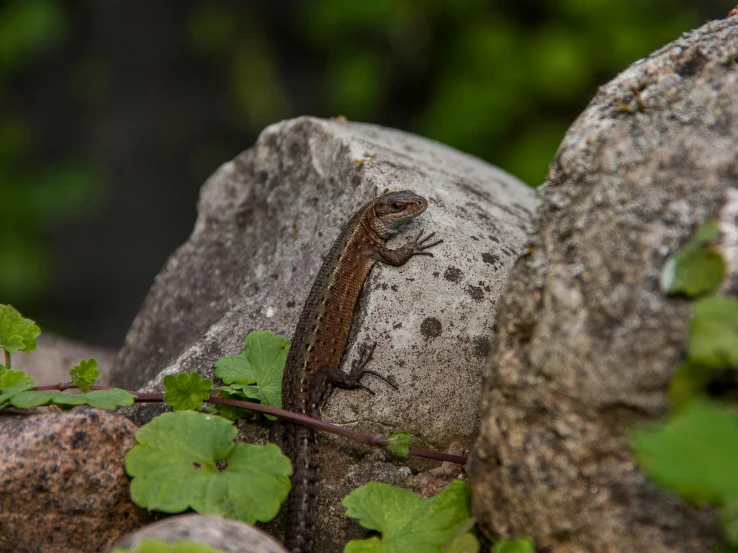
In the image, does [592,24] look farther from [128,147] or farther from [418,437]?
[128,147]

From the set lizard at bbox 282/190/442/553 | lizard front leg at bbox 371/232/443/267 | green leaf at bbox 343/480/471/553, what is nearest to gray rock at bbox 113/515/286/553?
green leaf at bbox 343/480/471/553

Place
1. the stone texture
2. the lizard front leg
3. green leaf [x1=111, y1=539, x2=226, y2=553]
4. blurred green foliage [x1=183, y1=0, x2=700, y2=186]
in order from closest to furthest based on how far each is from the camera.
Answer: green leaf [x1=111, y1=539, x2=226, y2=553] < the lizard front leg < the stone texture < blurred green foliage [x1=183, y1=0, x2=700, y2=186]

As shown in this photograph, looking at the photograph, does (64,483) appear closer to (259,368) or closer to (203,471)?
(203,471)

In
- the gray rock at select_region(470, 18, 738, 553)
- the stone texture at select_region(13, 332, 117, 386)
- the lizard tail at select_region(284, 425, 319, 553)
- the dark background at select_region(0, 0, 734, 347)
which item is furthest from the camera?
the dark background at select_region(0, 0, 734, 347)

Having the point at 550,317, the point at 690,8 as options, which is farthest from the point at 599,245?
the point at 690,8

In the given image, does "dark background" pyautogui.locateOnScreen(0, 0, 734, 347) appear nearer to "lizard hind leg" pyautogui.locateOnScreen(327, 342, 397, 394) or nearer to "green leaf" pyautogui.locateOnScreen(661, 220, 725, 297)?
"lizard hind leg" pyautogui.locateOnScreen(327, 342, 397, 394)

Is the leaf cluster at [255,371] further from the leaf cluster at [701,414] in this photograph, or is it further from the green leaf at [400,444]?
the leaf cluster at [701,414]

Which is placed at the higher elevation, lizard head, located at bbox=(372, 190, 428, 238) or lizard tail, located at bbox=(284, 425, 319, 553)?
lizard head, located at bbox=(372, 190, 428, 238)
